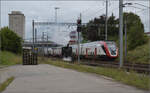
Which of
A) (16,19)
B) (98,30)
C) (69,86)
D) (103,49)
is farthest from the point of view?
(16,19)

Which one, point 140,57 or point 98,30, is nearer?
point 140,57

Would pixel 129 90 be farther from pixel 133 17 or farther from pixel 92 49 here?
pixel 133 17

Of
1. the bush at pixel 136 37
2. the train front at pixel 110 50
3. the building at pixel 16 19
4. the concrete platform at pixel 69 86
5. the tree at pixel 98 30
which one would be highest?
the building at pixel 16 19

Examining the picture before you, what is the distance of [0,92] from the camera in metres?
8.73

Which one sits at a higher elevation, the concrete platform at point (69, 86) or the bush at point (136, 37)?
the bush at point (136, 37)

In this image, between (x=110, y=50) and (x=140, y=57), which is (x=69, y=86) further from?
(x=140, y=57)

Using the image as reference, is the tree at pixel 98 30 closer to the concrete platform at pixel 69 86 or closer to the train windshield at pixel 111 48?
the train windshield at pixel 111 48

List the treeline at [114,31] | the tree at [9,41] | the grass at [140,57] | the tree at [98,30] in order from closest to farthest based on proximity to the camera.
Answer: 1. the grass at [140,57]
2. the treeline at [114,31]
3. the tree at [9,41]
4. the tree at [98,30]

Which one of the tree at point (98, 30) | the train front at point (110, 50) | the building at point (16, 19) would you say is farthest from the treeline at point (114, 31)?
the building at point (16, 19)

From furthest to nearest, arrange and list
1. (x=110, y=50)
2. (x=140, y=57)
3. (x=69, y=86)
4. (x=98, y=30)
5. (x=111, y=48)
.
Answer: (x=98, y=30), (x=140, y=57), (x=111, y=48), (x=110, y=50), (x=69, y=86)

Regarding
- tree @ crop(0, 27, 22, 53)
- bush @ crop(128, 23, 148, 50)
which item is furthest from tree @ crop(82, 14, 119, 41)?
tree @ crop(0, 27, 22, 53)

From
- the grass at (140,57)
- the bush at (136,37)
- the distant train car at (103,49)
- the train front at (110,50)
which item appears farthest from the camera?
the bush at (136,37)

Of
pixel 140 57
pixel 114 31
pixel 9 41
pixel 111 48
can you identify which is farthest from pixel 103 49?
pixel 114 31

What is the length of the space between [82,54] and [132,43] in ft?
28.6
